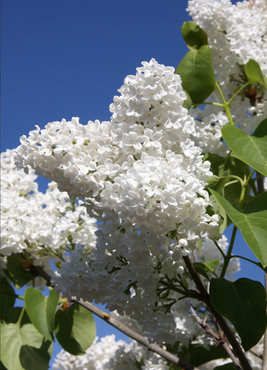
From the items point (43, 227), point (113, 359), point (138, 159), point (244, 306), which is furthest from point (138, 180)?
Answer: point (113, 359)

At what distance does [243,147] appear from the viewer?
4.18 ft

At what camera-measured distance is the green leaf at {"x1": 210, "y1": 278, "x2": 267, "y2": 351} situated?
3.27 ft

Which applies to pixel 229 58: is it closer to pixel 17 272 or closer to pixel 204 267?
pixel 204 267

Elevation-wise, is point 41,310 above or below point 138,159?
below

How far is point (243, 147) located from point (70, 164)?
0.57m

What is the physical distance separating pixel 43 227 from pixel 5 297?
0.43m

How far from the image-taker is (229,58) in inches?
79.1

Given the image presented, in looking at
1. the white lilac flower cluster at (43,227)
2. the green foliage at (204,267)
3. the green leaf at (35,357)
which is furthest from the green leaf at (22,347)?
the green foliage at (204,267)

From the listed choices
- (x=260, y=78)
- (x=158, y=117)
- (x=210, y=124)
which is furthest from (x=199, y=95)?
(x=158, y=117)

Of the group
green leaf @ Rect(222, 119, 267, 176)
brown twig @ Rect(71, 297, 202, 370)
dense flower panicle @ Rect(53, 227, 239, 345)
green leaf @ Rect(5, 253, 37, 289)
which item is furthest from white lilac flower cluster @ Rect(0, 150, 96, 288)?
green leaf @ Rect(222, 119, 267, 176)

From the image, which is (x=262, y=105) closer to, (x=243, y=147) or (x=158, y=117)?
(x=243, y=147)

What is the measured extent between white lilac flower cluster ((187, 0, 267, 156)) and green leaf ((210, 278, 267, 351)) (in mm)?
1038

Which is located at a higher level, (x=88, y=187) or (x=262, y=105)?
(x=262, y=105)

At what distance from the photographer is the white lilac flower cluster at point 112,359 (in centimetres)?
251
